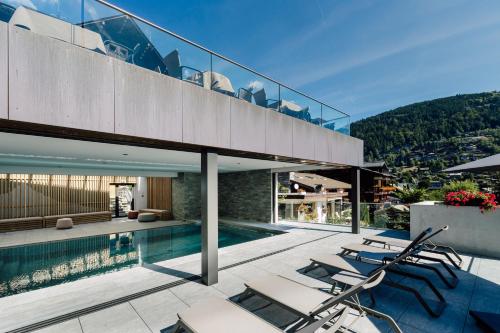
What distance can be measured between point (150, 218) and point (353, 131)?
1373 centimetres

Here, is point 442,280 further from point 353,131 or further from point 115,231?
point 115,231

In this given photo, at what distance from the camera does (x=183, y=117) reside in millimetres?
4844

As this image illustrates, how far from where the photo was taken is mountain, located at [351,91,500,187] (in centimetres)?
6091

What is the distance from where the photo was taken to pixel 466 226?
7750 millimetres

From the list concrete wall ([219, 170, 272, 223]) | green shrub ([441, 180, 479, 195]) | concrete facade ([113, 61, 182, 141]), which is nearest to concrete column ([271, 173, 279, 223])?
concrete wall ([219, 170, 272, 223])

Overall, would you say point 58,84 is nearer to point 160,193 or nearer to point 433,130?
point 160,193

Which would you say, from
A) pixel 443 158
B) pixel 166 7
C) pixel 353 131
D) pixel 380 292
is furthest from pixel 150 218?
pixel 443 158

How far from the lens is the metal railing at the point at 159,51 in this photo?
3871 mm

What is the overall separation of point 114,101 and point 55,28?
4.08ft

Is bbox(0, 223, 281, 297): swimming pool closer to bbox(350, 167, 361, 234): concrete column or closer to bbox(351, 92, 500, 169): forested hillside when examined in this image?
bbox(350, 167, 361, 234): concrete column

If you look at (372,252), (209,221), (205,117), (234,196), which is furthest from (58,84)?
(234,196)

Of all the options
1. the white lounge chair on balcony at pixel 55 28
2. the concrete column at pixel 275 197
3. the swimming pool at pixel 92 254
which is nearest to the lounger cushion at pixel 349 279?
the white lounge chair on balcony at pixel 55 28

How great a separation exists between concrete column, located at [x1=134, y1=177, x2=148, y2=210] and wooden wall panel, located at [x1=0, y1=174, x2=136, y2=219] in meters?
2.44

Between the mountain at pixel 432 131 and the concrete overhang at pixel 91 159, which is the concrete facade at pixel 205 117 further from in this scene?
the mountain at pixel 432 131
